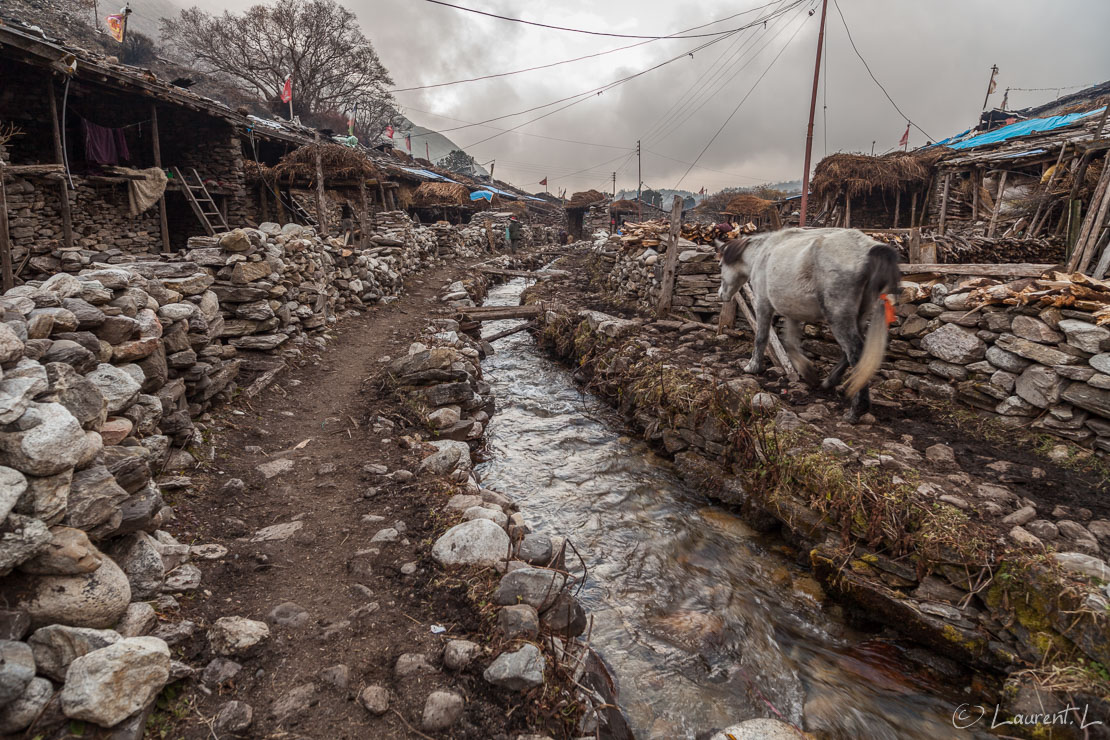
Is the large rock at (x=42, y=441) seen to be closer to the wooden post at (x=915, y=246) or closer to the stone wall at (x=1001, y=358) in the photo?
the stone wall at (x=1001, y=358)

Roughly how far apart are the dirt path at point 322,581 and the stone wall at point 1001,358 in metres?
5.51

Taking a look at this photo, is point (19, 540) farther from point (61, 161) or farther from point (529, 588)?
point (61, 161)

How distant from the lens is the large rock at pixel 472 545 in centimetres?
364

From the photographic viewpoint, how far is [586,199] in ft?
113

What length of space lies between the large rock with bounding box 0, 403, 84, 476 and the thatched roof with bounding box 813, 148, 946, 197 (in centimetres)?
1949

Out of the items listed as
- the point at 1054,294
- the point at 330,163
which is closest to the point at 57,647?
the point at 1054,294

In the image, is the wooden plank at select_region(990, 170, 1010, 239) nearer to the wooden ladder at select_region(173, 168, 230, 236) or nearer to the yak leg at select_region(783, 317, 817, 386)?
the yak leg at select_region(783, 317, 817, 386)

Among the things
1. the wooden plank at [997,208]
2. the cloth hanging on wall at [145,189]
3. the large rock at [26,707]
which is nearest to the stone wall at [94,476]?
the large rock at [26,707]

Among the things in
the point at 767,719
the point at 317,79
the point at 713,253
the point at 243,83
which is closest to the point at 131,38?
the point at 243,83

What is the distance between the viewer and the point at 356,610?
315cm

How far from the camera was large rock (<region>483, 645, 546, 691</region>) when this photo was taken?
107 inches

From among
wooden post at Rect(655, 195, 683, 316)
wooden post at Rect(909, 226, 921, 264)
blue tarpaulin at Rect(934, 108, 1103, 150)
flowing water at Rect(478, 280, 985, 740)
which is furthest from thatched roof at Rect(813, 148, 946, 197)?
flowing water at Rect(478, 280, 985, 740)

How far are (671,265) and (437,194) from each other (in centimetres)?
1721

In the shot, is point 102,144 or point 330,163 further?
point 330,163
